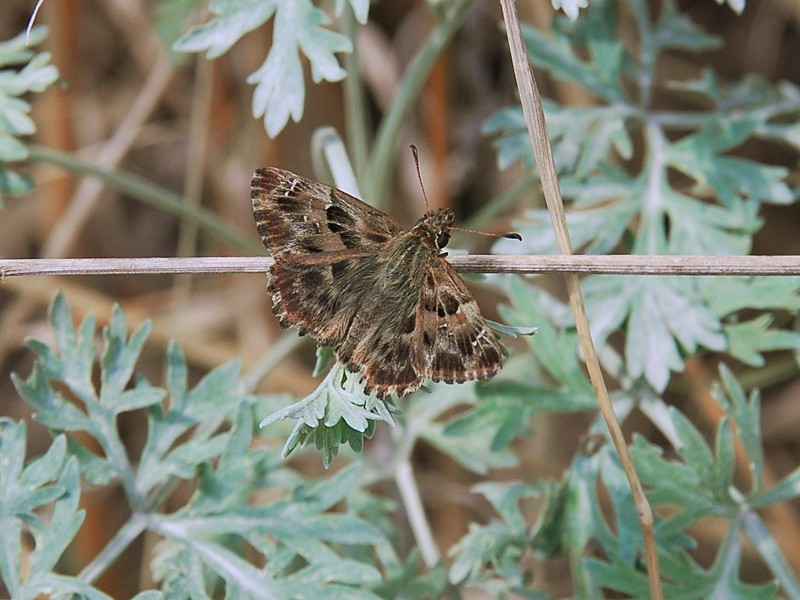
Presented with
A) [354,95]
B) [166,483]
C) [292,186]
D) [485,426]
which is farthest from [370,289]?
[354,95]

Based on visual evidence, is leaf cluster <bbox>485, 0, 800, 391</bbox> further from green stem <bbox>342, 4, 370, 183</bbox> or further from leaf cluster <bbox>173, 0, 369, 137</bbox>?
leaf cluster <bbox>173, 0, 369, 137</bbox>

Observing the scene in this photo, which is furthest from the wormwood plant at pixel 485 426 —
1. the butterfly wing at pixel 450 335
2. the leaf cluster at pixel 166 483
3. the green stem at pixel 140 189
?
the butterfly wing at pixel 450 335

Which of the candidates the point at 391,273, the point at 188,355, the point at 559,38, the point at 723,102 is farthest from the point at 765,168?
the point at 188,355

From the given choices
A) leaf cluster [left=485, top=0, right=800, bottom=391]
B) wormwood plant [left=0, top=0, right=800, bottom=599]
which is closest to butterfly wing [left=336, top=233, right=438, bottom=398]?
wormwood plant [left=0, top=0, right=800, bottom=599]

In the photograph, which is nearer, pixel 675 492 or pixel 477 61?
pixel 675 492

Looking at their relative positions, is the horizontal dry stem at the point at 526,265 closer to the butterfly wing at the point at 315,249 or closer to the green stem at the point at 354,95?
the butterfly wing at the point at 315,249

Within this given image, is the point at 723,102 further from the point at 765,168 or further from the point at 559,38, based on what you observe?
the point at 559,38
